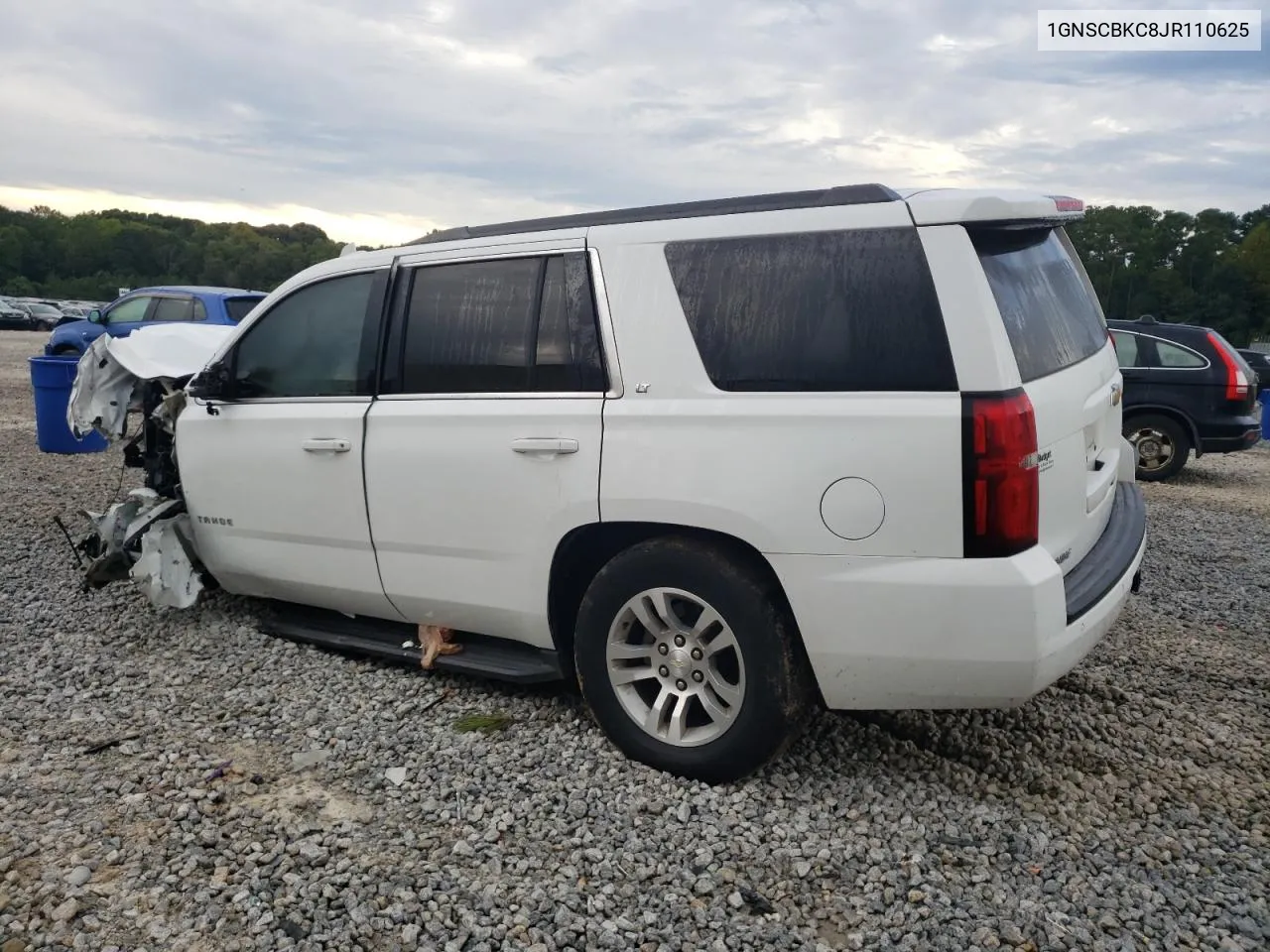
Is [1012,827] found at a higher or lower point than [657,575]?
lower

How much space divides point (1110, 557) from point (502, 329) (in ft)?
7.51

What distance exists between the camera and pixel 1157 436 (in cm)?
1034

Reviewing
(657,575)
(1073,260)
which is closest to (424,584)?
(657,575)

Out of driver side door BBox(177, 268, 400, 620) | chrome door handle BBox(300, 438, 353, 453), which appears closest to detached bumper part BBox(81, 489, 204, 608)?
driver side door BBox(177, 268, 400, 620)

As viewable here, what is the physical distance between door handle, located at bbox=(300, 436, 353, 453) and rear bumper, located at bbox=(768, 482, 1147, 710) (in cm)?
193

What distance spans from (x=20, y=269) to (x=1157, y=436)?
299 ft

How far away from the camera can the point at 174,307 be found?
45.7 ft

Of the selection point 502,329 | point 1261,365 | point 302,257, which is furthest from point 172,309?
point 302,257

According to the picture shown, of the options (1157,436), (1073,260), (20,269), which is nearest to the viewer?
(1073,260)

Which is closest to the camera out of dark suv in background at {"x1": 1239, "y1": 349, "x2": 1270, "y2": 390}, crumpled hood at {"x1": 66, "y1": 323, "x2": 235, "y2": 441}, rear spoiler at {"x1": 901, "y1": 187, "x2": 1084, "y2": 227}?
rear spoiler at {"x1": 901, "y1": 187, "x2": 1084, "y2": 227}

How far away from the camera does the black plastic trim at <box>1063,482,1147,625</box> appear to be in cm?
315

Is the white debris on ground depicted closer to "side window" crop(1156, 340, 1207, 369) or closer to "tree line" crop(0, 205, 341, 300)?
"side window" crop(1156, 340, 1207, 369)

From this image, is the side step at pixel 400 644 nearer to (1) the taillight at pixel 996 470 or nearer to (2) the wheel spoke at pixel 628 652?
(2) the wheel spoke at pixel 628 652

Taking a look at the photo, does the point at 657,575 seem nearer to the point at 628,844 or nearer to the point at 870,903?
the point at 628,844
